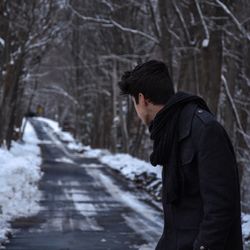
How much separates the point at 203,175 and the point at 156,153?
0.32 metres

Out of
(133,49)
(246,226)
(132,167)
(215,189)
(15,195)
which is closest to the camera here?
(215,189)

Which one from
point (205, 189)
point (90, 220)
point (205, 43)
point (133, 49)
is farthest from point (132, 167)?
point (205, 189)

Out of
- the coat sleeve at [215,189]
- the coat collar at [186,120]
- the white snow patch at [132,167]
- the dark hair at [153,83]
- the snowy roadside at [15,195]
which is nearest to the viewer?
the coat sleeve at [215,189]

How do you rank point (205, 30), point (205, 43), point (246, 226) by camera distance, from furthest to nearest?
1. point (205, 43)
2. point (205, 30)
3. point (246, 226)

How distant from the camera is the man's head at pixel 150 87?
3066mm

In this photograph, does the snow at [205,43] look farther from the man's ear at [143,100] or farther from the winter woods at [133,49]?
the man's ear at [143,100]

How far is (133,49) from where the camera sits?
110ft

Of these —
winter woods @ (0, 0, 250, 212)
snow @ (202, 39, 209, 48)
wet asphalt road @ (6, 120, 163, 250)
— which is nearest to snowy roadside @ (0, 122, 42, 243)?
wet asphalt road @ (6, 120, 163, 250)

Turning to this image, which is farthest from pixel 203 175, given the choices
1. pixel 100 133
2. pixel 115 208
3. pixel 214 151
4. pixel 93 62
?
pixel 100 133

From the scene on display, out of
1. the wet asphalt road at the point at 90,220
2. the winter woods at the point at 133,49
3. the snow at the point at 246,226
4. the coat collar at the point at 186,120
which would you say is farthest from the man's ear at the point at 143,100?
the winter woods at the point at 133,49

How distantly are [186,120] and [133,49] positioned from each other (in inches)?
1212

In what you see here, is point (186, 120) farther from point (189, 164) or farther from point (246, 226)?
point (246, 226)

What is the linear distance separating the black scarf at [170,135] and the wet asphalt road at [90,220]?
728 centimetres

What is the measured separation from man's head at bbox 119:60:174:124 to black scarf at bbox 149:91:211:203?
57 mm
